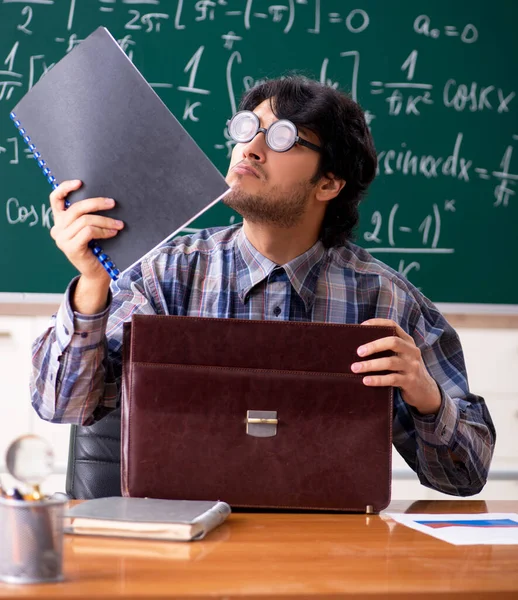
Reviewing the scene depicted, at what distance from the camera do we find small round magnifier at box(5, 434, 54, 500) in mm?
750

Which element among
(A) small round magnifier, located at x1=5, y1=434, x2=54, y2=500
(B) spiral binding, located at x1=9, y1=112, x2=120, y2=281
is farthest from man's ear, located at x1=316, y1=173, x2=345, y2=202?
(A) small round magnifier, located at x1=5, y1=434, x2=54, y2=500

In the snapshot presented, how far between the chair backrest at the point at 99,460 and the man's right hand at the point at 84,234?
248mm

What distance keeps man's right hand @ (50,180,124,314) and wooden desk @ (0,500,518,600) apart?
1.37ft

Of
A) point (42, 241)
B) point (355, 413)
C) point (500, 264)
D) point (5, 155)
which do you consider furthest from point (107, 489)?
point (500, 264)

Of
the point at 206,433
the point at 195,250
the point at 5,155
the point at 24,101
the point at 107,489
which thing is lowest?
the point at 107,489

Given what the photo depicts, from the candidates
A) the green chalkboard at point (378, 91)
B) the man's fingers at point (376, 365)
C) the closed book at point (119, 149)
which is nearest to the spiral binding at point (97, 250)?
the closed book at point (119, 149)

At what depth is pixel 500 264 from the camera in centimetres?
274

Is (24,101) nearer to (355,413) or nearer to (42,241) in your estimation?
(355,413)

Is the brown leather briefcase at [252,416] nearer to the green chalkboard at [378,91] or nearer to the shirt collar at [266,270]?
the shirt collar at [266,270]

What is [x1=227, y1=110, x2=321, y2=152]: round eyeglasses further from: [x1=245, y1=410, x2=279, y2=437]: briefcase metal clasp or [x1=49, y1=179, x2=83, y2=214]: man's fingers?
[x1=245, y1=410, x2=279, y2=437]: briefcase metal clasp

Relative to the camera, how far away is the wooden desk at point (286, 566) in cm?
73

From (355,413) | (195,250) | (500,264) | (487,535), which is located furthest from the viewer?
(500,264)

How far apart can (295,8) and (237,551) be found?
7.07 feet

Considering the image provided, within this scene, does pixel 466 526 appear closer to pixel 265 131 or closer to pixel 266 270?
pixel 266 270
